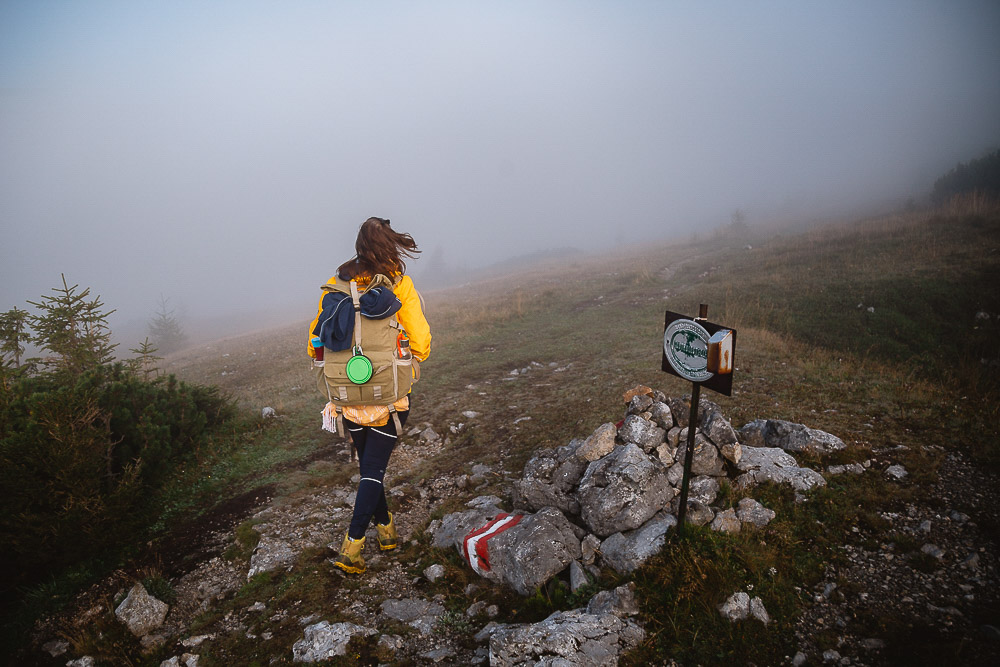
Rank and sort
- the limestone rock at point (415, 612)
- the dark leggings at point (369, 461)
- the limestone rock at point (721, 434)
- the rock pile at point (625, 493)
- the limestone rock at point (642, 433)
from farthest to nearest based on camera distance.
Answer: the limestone rock at point (642, 433)
the limestone rock at point (721, 434)
the dark leggings at point (369, 461)
the rock pile at point (625, 493)
the limestone rock at point (415, 612)

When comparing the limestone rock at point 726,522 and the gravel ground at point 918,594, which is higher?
the limestone rock at point 726,522

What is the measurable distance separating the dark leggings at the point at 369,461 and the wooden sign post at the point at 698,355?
2530 mm

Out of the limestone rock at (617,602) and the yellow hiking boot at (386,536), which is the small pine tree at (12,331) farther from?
the limestone rock at (617,602)

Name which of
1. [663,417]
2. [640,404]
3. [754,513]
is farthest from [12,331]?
[754,513]

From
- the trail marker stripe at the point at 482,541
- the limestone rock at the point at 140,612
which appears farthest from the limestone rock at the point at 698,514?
the limestone rock at the point at 140,612

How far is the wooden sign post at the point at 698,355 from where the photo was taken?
130 inches

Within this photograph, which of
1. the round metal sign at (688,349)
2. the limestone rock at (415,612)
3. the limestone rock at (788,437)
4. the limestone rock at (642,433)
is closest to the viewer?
the round metal sign at (688,349)

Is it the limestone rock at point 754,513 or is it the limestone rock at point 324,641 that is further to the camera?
the limestone rock at point 754,513

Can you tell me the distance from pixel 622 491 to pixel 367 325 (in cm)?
293

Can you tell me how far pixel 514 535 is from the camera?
13.3 feet

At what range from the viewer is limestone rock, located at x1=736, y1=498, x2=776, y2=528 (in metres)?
4.13

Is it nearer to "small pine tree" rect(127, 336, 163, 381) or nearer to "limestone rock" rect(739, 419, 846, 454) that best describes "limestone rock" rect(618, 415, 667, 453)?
"limestone rock" rect(739, 419, 846, 454)

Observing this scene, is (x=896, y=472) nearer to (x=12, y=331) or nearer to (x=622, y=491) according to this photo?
(x=622, y=491)

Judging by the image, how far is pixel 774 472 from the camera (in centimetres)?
474
